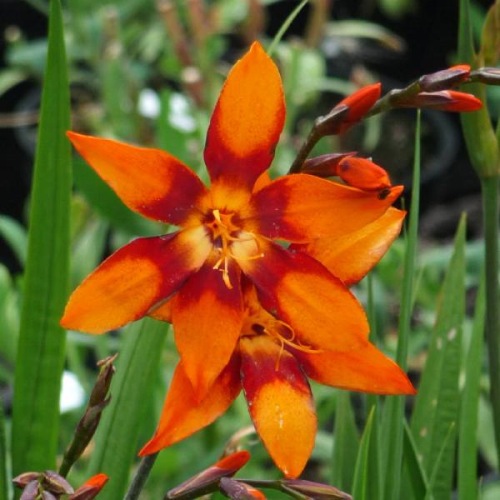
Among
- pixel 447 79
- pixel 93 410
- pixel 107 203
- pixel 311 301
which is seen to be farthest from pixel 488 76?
pixel 107 203

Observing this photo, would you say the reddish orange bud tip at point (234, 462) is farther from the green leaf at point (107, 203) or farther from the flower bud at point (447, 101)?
the green leaf at point (107, 203)

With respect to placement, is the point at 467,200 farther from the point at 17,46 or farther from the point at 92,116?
the point at 17,46

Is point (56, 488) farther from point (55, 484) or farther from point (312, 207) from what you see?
point (312, 207)

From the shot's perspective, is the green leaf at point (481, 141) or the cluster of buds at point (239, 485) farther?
the green leaf at point (481, 141)

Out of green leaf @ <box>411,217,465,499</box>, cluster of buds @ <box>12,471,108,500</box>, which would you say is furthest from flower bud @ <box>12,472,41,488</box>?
green leaf @ <box>411,217,465,499</box>

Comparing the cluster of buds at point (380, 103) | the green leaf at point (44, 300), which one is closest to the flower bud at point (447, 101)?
the cluster of buds at point (380, 103)

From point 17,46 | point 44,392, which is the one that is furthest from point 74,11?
point 44,392

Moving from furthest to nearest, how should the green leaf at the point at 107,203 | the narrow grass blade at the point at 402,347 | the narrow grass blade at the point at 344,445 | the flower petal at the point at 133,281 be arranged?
the green leaf at the point at 107,203
the narrow grass blade at the point at 344,445
the narrow grass blade at the point at 402,347
the flower petal at the point at 133,281
